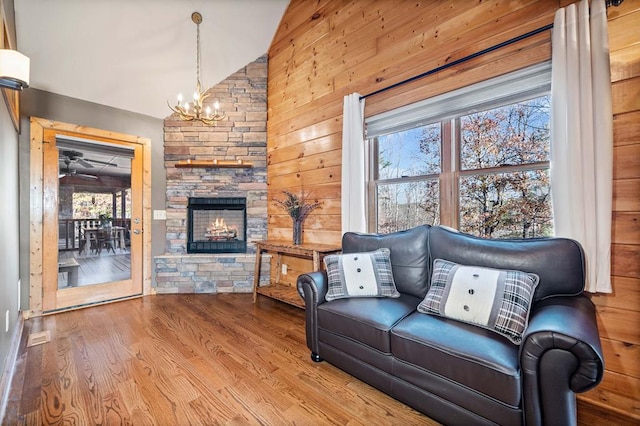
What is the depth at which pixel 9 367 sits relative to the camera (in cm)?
189

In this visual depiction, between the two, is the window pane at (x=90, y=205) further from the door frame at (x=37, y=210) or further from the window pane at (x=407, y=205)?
the window pane at (x=407, y=205)

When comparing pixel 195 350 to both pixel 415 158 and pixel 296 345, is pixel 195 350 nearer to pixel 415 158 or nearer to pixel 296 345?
pixel 296 345

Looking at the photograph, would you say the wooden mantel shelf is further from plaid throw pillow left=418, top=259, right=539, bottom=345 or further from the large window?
plaid throw pillow left=418, top=259, right=539, bottom=345

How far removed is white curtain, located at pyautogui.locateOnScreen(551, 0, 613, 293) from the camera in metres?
1.53

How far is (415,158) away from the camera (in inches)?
101

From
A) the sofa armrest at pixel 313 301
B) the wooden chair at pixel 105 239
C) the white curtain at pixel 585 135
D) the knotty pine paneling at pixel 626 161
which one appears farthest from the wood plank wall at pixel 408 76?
the wooden chair at pixel 105 239

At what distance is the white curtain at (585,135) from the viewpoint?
1531mm

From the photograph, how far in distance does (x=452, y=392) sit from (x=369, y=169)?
2.06 m

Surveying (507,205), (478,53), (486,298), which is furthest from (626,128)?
(486,298)

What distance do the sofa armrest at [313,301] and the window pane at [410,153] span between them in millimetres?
1359

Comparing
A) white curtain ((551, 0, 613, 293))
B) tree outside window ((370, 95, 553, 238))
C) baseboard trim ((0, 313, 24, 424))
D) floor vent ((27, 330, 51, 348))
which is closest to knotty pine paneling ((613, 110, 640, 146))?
white curtain ((551, 0, 613, 293))

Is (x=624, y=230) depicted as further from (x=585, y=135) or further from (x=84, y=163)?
(x=84, y=163)

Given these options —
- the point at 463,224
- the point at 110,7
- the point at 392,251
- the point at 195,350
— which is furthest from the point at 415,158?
the point at 110,7

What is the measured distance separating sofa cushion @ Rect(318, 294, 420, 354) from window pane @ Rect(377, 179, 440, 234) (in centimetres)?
80
